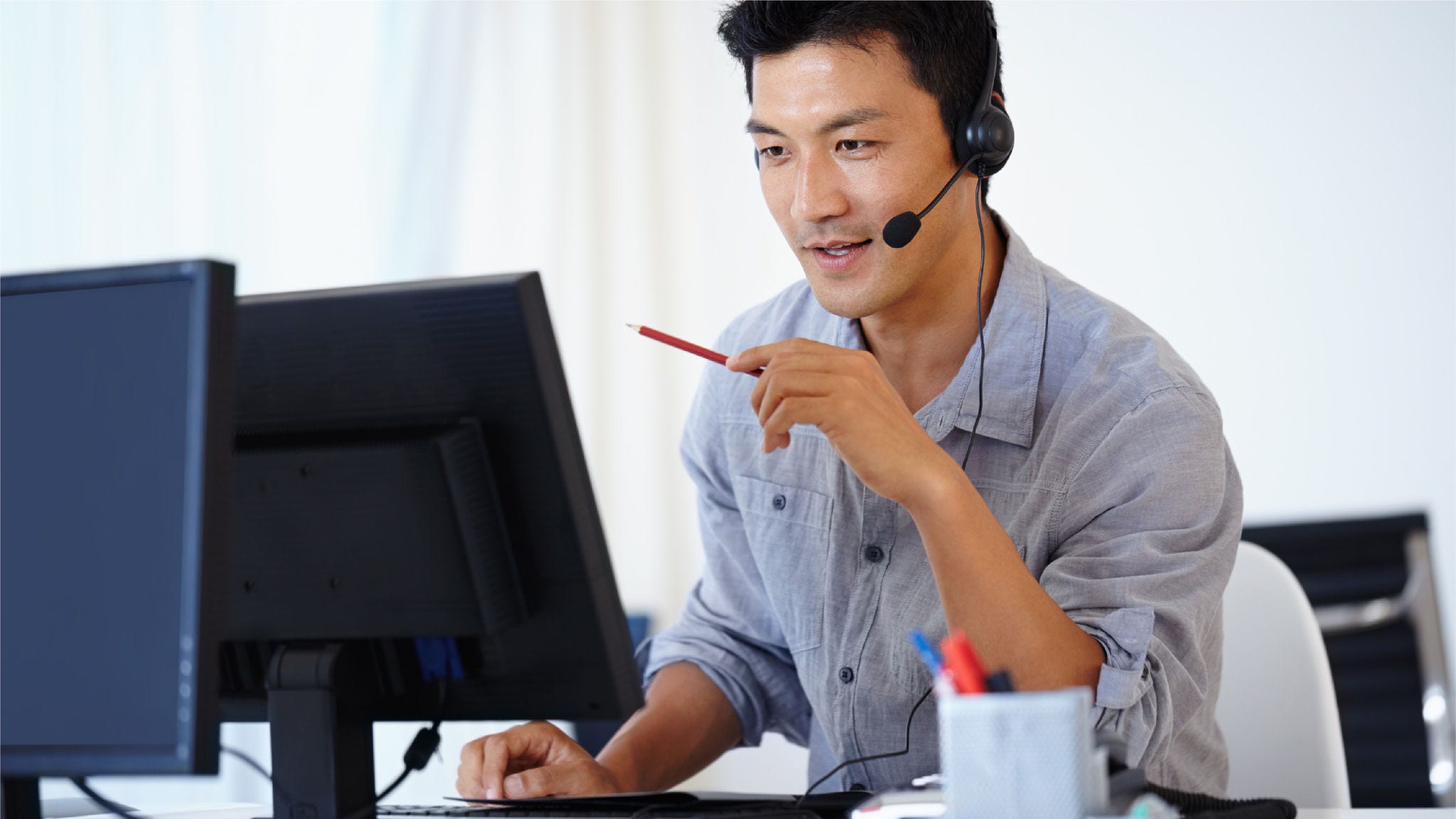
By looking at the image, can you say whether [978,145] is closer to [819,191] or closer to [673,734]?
[819,191]

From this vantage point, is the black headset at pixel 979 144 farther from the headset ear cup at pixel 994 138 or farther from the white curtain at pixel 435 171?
the white curtain at pixel 435 171

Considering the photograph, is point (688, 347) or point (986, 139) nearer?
point (688, 347)

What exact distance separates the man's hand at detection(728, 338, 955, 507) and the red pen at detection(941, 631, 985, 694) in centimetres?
37

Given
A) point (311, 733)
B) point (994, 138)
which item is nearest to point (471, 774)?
point (311, 733)

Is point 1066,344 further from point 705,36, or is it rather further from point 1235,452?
point 705,36

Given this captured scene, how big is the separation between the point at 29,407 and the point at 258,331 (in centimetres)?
16

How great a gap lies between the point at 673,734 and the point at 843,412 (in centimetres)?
52

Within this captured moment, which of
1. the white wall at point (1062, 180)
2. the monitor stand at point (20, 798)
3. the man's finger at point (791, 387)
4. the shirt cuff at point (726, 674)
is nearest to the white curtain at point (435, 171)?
the white wall at point (1062, 180)

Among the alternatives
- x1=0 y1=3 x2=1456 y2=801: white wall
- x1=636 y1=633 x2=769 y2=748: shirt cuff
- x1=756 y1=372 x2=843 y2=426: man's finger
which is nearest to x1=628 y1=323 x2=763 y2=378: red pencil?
x1=756 y1=372 x2=843 y2=426: man's finger

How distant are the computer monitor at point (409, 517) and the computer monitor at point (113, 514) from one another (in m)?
0.15

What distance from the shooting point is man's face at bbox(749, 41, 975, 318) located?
4.03ft

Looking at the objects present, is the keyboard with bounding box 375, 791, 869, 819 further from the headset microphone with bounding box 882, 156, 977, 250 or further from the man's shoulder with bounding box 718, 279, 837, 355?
the man's shoulder with bounding box 718, 279, 837, 355

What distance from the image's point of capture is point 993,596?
103 cm

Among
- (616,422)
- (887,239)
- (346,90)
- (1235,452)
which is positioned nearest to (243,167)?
(346,90)
